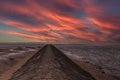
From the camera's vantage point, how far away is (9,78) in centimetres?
2223

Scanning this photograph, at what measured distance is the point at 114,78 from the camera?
26.4 m

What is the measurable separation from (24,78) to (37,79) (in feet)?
7.91

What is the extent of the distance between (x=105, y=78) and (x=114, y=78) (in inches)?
58.2

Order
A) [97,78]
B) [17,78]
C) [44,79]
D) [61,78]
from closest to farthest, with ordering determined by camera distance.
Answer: [44,79] < [61,78] < [17,78] < [97,78]

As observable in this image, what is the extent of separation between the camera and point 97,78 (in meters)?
24.9

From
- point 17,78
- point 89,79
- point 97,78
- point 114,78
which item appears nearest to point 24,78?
point 17,78

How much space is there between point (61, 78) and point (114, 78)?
9260 mm

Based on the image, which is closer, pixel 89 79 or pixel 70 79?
pixel 70 79

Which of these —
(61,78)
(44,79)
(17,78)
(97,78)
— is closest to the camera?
(44,79)

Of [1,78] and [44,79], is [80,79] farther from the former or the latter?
[1,78]

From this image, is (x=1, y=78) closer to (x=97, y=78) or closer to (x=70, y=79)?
(x=70, y=79)

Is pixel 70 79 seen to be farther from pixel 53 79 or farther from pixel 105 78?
pixel 105 78

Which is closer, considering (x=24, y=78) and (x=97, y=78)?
(x=24, y=78)

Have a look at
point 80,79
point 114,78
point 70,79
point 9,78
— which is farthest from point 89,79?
point 9,78
